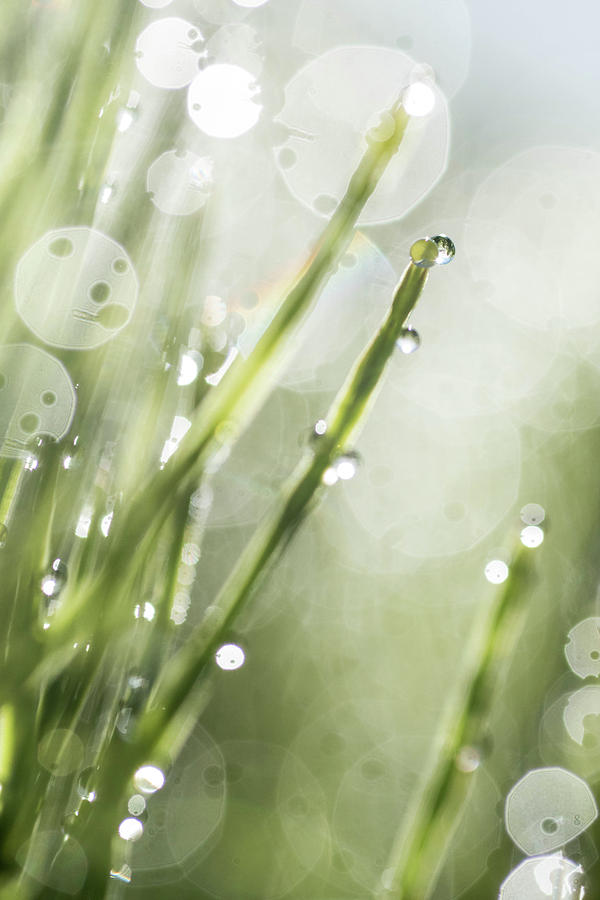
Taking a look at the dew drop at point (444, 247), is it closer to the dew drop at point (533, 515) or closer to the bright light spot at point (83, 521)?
the dew drop at point (533, 515)

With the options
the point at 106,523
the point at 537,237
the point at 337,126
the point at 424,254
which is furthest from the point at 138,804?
the point at 537,237

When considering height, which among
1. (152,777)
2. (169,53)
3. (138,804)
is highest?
(169,53)

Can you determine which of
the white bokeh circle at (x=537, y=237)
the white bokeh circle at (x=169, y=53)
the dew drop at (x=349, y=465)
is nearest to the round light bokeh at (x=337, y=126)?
the white bokeh circle at (x=537, y=237)

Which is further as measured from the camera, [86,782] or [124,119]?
[124,119]

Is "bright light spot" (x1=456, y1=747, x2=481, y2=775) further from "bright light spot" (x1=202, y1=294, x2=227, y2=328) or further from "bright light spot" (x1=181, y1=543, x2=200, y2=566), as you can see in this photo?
"bright light spot" (x1=202, y1=294, x2=227, y2=328)

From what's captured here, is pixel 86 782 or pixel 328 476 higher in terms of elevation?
pixel 328 476

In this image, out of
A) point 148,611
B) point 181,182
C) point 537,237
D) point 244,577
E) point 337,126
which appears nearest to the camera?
point 244,577

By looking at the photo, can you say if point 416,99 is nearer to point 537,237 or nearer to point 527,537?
point 527,537
